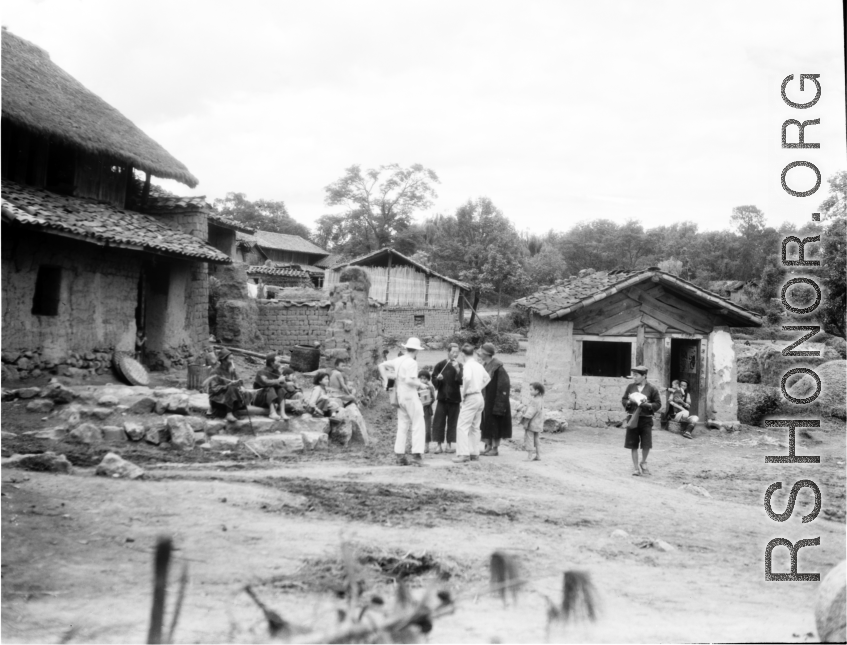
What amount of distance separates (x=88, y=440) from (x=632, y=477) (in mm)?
5807

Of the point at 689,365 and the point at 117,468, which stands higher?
the point at 689,365

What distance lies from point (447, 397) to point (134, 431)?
3688 mm

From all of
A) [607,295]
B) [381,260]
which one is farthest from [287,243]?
[607,295]

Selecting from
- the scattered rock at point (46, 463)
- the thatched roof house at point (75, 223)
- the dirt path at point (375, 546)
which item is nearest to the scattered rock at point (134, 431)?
the dirt path at point (375, 546)

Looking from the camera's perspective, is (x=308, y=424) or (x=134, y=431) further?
Result: (x=308, y=424)

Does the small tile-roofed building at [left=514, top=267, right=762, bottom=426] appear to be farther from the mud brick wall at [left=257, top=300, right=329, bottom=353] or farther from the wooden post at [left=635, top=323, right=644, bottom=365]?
the mud brick wall at [left=257, top=300, right=329, bottom=353]

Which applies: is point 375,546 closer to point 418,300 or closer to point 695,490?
point 695,490

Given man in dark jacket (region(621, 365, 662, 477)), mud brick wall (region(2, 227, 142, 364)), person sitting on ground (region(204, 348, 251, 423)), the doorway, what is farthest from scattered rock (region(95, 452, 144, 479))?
the doorway

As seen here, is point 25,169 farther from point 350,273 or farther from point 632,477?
point 632,477

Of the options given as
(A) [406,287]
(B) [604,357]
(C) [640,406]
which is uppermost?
(A) [406,287]

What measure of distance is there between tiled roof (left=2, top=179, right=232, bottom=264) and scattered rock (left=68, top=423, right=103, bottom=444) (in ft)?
7.03

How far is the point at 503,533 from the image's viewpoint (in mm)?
4867

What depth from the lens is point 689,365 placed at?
40.7 ft

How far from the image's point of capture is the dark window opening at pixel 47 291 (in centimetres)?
730
